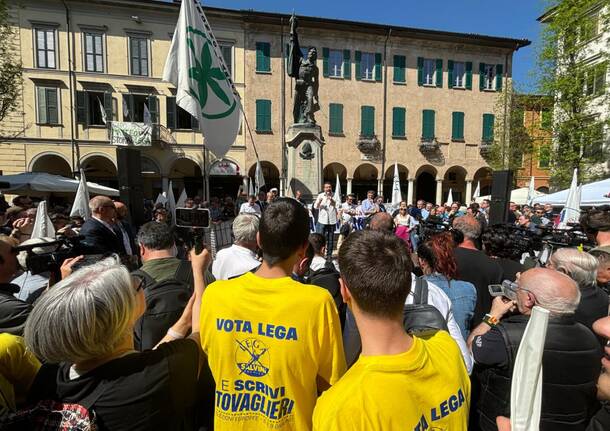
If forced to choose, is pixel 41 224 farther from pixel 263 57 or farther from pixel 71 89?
pixel 263 57

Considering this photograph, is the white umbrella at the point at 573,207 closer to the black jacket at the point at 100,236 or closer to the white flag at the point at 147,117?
the black jacket at the point at 100,236

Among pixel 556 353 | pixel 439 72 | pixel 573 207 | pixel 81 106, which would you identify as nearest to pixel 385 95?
pixel 439 72

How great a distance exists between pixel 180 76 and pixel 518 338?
4.12m

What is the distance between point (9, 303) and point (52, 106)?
25145 mm

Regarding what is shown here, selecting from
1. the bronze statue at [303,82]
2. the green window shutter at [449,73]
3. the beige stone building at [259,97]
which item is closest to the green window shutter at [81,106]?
the beige stone building at [259,97]

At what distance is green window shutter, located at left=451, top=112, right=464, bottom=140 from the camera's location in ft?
92.5

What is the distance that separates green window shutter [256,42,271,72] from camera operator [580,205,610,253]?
2383 cm

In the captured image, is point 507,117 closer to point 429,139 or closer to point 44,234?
point 429,139

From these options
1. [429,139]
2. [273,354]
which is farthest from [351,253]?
[429,139]

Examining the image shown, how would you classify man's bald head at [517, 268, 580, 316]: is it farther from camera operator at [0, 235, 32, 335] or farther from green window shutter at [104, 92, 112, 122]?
green window shutter at [104, 92, 112, 122]

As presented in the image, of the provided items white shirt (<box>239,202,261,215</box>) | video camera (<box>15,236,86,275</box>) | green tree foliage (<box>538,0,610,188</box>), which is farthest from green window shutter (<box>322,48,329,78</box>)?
video camera (<box>15,236,86,275</box>)

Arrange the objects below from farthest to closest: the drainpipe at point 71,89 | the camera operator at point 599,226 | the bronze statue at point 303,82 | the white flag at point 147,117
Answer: the white flag at point 147,117
the drainpipe at point 71,89
the bronze statue at point 303,82
the camera operator at point 599,226

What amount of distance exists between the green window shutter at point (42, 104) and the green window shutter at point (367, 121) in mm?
20221

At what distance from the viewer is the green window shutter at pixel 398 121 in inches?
1071
